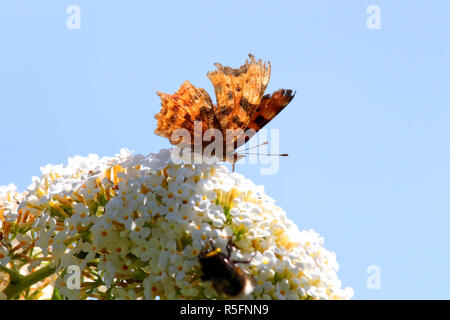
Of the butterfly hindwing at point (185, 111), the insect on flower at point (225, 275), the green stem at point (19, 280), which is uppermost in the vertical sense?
the butterfly hindwing at point (185, 111)

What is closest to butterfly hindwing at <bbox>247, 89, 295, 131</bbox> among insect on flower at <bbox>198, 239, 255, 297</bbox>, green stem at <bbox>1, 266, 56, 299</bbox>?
insect on flower at <bbox>198, 239, 255, 297</bbox>

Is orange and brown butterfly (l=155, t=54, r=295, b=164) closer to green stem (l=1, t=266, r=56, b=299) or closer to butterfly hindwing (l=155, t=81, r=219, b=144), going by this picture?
butterfly hindwing (l=155, t=81, r=219, b=144)

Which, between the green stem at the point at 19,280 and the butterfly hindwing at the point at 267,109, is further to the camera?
the butterfly hindwing at the point at 267,109

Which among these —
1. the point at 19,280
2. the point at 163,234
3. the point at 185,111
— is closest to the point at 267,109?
the point at 185,111

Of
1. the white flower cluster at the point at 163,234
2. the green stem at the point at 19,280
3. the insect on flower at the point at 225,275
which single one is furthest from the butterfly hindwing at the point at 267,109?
the green stem at the point at 19,280

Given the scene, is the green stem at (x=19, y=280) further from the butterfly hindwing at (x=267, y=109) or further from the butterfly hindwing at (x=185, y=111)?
the butterfly hindwing at (x=267, y=109)

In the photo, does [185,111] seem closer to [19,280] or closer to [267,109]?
[267,109]
